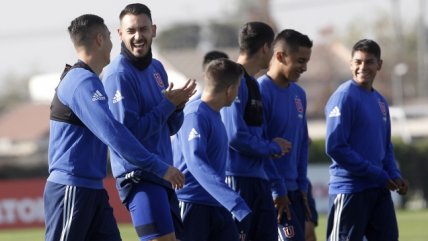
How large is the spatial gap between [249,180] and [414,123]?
66698mm

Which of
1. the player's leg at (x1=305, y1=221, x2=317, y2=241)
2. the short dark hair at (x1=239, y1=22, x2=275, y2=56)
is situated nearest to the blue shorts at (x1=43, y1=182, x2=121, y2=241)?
the short dark hair at (x1=239, y1=22, x2=275, y2=56)

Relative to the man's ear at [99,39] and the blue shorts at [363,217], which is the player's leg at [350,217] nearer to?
the blue shorts at [363,217]

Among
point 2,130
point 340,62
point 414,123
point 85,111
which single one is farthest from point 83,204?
point 340,62

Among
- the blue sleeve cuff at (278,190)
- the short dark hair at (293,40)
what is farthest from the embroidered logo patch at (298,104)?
the blue sleeve cuff at (278,190)

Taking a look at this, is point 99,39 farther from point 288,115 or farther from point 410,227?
point 410,227

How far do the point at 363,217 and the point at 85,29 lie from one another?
3.66 m

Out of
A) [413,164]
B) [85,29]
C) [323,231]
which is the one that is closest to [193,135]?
[85,29]

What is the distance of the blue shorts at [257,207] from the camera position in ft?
37.7

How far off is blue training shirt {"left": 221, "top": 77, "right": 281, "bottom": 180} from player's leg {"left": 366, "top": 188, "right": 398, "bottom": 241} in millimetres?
1318

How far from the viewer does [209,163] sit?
424 inches

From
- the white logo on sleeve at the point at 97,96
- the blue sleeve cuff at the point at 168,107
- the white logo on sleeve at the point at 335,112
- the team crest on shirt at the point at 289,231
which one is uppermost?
the white logo on sleeve at the point at 97,96

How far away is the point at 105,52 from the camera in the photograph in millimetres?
10078

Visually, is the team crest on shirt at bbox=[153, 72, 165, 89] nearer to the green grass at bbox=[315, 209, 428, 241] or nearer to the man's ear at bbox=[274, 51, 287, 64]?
the man's ear at bbox=[274, 51, 287, 64]

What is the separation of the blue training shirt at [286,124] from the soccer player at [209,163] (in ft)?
3.56
